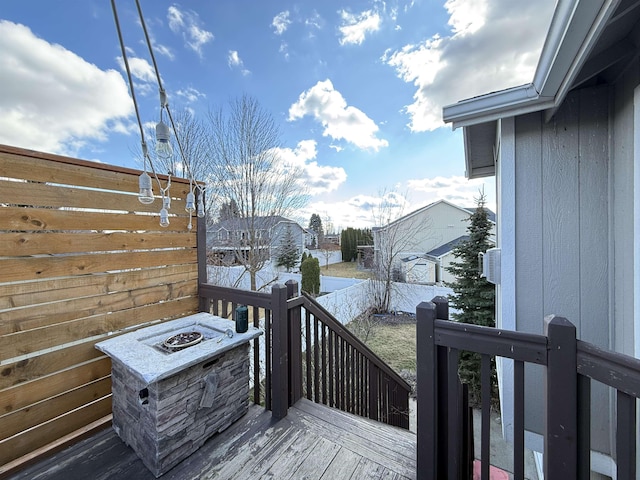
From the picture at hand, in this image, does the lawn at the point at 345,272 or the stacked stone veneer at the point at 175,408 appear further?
the lawn at the point at 345,272

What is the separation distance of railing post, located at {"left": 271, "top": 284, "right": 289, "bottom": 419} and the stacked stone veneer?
267mm

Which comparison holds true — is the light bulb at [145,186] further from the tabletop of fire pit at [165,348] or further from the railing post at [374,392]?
the railing post at [374,392]

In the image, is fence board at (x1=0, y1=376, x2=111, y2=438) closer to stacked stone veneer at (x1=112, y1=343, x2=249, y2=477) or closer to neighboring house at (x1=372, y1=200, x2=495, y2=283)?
stacked stone veneer at (x1=112, y1=343, x2=249, y2=477)

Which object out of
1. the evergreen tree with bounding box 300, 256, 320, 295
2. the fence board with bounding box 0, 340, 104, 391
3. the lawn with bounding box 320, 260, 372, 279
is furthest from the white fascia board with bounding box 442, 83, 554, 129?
the lawn with bounding box 320, 260, 372, 279

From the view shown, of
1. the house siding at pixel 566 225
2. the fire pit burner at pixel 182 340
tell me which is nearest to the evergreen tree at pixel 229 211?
the fire pit burner at pixel 182 340

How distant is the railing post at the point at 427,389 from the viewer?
129 cm

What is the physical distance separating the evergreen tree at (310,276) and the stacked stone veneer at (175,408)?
905 centimetres

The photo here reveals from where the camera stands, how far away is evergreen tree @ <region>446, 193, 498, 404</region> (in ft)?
16.4

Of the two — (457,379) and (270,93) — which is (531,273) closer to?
(457,379)

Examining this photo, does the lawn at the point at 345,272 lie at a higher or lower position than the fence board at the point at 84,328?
lower

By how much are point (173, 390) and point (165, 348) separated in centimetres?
33

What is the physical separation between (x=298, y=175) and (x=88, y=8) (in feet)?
20.9

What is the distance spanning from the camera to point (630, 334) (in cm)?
156

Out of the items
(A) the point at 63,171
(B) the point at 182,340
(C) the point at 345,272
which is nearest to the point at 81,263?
(A) the point at 63,171
